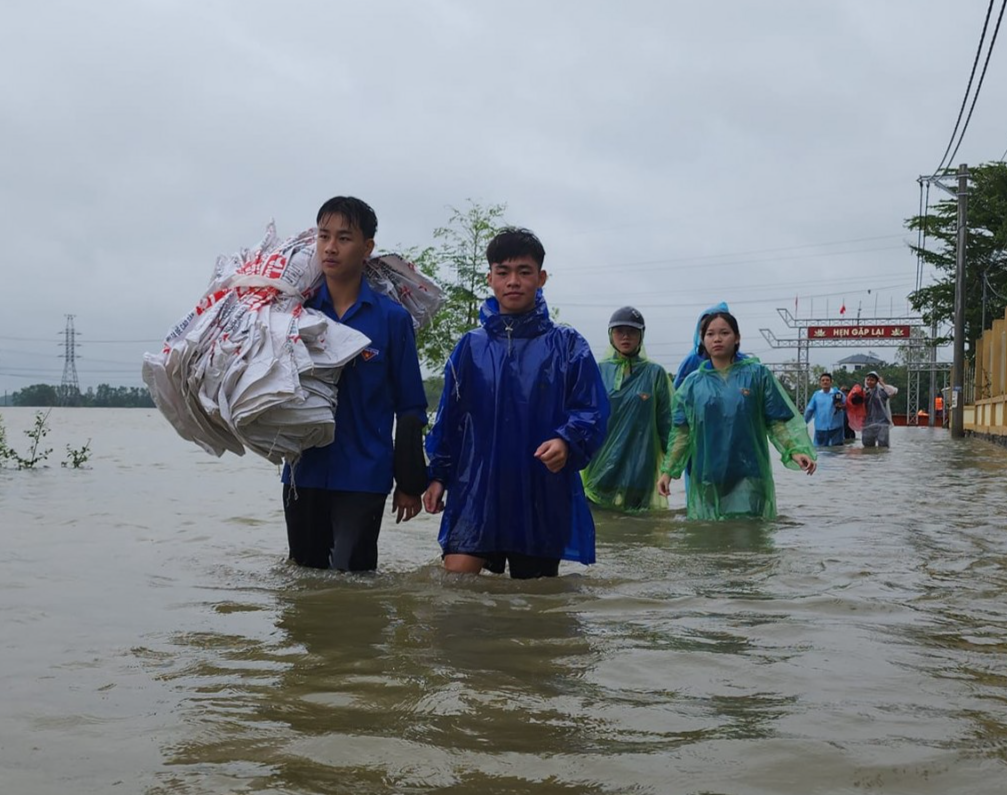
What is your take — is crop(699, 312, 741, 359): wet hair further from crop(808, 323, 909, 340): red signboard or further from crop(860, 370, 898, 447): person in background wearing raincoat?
crop(808, 323, 909, 340): red signboard

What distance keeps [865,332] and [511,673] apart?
62.5 meters

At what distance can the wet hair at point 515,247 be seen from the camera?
466 cm

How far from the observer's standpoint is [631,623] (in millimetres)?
4203

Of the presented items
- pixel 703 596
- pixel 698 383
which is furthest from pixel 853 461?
pixel 703 596

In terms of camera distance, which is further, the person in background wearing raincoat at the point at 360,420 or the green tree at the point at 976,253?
the green tree at the point at 976,253

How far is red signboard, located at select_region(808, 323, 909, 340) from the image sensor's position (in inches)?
2456

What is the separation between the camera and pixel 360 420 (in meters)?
4.70

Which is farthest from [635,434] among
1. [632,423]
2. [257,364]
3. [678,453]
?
[257,364]

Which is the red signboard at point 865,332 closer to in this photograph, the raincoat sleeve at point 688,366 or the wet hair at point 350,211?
the raincoat sleeve at point 688,366

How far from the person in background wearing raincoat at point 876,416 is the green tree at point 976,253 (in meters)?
20.9

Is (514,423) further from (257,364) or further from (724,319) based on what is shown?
(724,319)

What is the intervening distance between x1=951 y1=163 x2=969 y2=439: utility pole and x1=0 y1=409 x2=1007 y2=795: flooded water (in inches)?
1077

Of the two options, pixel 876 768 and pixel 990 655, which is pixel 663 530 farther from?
pixel 876 768

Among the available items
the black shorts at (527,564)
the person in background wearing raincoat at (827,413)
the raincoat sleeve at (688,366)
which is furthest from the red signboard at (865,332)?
the black shorts at (527,564)
